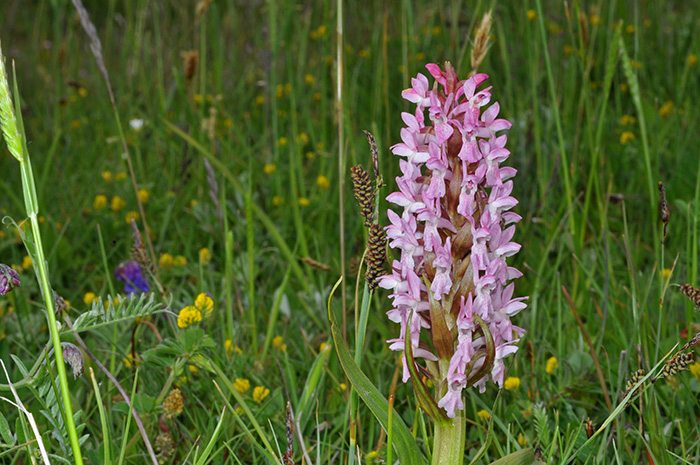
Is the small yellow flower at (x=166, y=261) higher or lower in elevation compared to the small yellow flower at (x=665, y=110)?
lower

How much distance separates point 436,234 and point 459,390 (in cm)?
24

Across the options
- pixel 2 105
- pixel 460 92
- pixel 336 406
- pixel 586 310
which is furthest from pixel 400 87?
pixel 2 105

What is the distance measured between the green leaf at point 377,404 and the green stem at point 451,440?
0.04 meters

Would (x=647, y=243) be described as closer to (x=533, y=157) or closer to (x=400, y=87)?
(x=533, y=157)

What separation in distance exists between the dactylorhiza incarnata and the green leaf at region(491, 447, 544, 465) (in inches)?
4.4

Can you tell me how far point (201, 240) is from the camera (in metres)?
2.78

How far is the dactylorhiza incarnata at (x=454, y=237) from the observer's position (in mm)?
999

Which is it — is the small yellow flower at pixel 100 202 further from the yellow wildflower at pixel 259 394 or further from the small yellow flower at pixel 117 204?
the yellow wildflower at pixel 259 394

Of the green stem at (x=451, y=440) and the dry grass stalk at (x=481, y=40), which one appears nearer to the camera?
the green stem at (x=451, y=440)

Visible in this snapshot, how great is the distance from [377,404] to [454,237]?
291 millimetres

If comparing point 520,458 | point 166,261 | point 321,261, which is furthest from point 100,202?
point 520,458

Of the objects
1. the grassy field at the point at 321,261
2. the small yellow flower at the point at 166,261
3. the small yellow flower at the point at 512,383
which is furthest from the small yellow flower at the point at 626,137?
the small yellow flower at the point at 166,261

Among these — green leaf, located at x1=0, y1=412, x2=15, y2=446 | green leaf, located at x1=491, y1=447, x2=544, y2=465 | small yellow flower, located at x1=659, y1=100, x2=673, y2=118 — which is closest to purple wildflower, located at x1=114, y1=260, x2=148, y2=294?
green leaf, located at x1=0, y1=412, x2=15, y2=446

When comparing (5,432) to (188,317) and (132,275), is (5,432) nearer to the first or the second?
(188,317)
